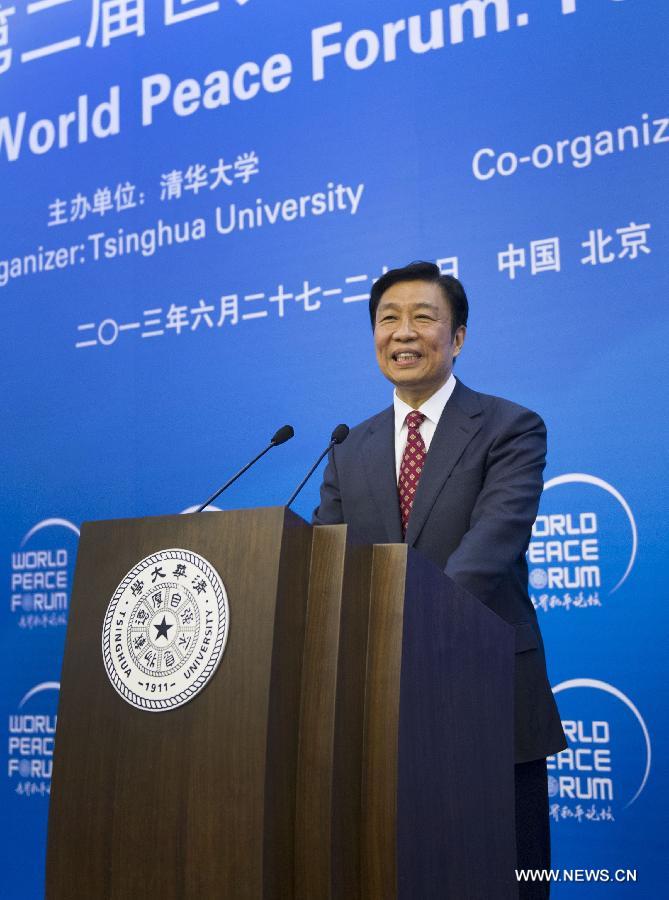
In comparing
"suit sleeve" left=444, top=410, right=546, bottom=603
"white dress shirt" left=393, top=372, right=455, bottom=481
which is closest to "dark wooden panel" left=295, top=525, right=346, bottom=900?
"suit sleeve" left=444, top=410, right=546, bottom=603

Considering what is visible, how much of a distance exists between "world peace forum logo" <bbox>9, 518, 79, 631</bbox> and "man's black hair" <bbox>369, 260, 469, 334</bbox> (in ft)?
6.11

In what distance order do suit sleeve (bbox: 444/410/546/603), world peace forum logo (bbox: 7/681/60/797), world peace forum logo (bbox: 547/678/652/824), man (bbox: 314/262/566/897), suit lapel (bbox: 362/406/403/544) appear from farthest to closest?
world peace forum logo (bbox: 7/681/60/797) → world peace forum logo (bbox: 547/678/652/824) → suit lapel (bbox: 362/406/403/544) → man (bbox: 314/262/566/897) → suit sleeve (bbox: 444/410/546/603)

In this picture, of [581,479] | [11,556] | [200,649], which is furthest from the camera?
[11,556]

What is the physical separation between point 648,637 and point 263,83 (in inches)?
85.3

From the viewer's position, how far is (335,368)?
Result: 328cm

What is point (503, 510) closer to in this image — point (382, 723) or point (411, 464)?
point (411, 464)

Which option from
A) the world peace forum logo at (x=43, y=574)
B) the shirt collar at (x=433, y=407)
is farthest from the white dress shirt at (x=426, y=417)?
the world peace forum logo at (x=43, y=574)

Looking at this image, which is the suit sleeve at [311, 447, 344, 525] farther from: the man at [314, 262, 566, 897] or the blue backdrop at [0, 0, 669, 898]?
the blue backdrop at [0, 0, 669, 898]

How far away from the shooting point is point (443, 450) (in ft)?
6.83

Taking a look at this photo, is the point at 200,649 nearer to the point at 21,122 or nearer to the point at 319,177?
the point at 319,177

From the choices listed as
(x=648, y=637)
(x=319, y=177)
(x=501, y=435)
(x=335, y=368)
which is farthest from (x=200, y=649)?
(x=319, y=177)

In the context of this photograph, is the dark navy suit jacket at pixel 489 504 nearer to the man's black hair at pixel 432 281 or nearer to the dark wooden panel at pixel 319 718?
the man's black hair at pixel 432 281

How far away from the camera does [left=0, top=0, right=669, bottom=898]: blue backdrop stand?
2795 millimetres

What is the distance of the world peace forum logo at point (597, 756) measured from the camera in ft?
8.91
